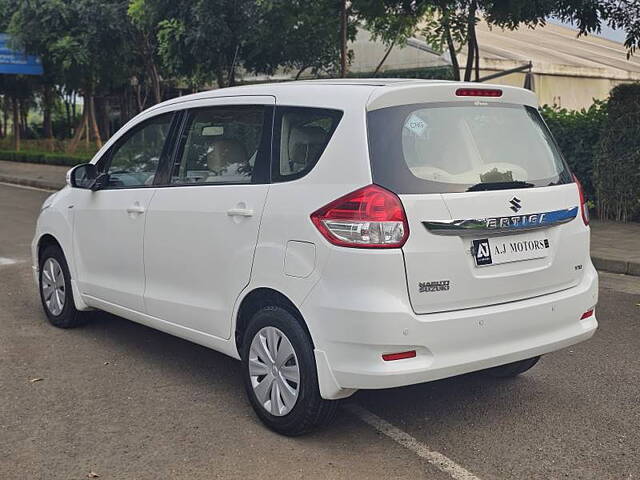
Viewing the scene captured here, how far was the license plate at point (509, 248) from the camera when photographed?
4039mm

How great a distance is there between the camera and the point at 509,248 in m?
4.14

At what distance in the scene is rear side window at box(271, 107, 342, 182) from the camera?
418 centimetres

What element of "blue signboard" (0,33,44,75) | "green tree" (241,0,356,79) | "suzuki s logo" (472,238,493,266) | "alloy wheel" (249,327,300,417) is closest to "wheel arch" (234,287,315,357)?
"alloy wheel" (249,327,300,417)

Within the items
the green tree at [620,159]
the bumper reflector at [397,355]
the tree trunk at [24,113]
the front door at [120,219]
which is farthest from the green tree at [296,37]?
the tree trunk at [24,113]

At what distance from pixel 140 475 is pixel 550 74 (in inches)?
921

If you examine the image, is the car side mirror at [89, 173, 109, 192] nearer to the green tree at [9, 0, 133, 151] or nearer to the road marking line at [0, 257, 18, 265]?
the road marking line at [0, 257, 18, 265]

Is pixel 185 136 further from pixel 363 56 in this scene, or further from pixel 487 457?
pixel 363 56

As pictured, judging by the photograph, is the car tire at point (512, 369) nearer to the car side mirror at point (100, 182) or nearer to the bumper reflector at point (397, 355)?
the bumper reflector at point (397, 355)

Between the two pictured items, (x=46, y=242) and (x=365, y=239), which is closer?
(x=365, y=239)

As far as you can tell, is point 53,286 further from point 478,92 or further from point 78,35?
point 78,35

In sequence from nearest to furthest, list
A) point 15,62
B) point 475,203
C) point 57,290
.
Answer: point 475,203, point 57,290, point 15,62

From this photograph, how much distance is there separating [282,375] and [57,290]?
285 centimetres

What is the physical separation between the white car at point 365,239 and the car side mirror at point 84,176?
0.94m

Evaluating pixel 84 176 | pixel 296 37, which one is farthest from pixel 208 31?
pixel 84 176
